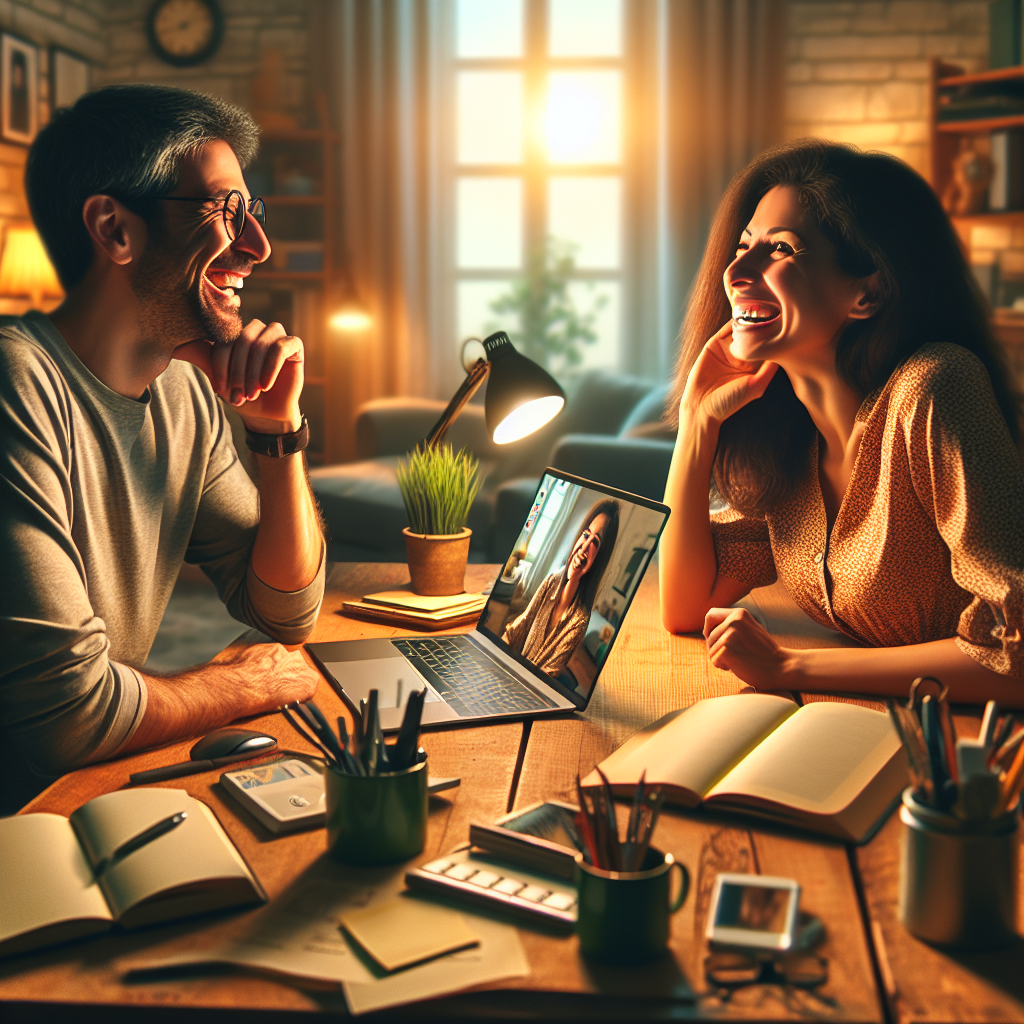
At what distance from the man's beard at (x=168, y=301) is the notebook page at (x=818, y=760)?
89 cm

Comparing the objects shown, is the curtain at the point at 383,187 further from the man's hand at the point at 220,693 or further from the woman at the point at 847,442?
the man's hand at the point at 220,693

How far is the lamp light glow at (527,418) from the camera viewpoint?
4.48ft

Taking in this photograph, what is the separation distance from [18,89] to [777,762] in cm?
494

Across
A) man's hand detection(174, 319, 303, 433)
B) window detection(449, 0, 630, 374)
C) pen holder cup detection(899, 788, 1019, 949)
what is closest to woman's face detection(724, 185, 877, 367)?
man's hand detection(174, 319, 303, 433)

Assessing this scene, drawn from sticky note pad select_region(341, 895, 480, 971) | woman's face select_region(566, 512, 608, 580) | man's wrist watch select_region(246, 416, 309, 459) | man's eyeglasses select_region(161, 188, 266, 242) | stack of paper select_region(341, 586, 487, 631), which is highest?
man's eyeglasses select_region(161, 188, 266, 242)

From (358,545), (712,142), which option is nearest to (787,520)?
(358,545)

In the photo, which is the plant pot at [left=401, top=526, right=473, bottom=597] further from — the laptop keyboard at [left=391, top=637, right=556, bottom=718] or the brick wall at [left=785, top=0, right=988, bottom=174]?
the brick wall at [left=785, top=0, right=988, bottom=174]

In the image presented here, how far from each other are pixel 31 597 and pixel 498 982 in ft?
1.98

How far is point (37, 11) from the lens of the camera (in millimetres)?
4711

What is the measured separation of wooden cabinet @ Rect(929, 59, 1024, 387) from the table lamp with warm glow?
3880 millimetres

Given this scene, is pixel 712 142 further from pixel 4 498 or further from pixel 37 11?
pixel 4 498

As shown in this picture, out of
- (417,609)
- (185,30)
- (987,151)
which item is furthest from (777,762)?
(185,30)

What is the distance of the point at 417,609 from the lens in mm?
1358

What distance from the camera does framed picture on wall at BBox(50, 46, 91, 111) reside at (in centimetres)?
479
